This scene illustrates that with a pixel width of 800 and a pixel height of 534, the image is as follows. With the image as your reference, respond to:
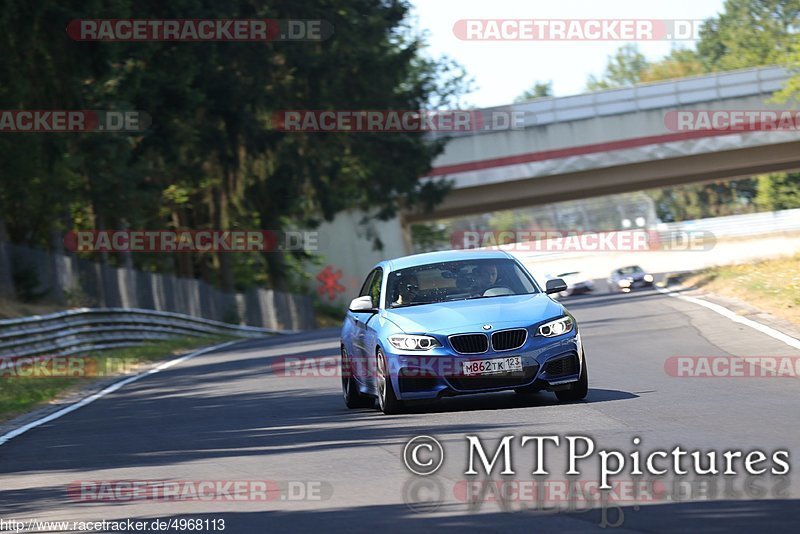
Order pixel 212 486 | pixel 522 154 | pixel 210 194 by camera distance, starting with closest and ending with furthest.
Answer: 1. pixel 212 486
2. pixel 210 194
3. pixel 522 154

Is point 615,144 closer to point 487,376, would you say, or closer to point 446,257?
point 446,257

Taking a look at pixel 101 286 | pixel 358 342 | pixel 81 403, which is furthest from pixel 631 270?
pixel 358 342

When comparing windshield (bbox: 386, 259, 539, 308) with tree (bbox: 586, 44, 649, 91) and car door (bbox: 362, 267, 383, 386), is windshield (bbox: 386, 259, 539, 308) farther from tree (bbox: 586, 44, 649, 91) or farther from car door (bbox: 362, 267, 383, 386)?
tree (bbox: 586, 44, 649, 91)

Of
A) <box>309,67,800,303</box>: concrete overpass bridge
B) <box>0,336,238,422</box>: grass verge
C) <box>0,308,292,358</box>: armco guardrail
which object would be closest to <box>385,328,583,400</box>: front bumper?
<box>0,336,238,422</box>: grass verge

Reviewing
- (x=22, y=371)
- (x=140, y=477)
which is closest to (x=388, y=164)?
(x=22, y=371)

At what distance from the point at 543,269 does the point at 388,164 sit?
40.7m

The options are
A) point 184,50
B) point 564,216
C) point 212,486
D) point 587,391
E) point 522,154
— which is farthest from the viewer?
point 564,216

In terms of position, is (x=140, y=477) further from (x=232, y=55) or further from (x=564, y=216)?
(x=564, y=216)

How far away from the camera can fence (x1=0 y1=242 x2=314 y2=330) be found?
1417 inches

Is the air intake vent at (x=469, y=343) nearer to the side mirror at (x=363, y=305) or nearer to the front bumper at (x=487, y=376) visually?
the front bumper at (x=487, y=376)

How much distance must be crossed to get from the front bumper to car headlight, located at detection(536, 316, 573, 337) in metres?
0.05

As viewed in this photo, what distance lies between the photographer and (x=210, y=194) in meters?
49.7

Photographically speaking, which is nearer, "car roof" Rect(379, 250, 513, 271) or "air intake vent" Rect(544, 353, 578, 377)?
"air intake vent" Rect(544, 353, 578, 377)

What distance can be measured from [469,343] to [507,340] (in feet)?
1.08
